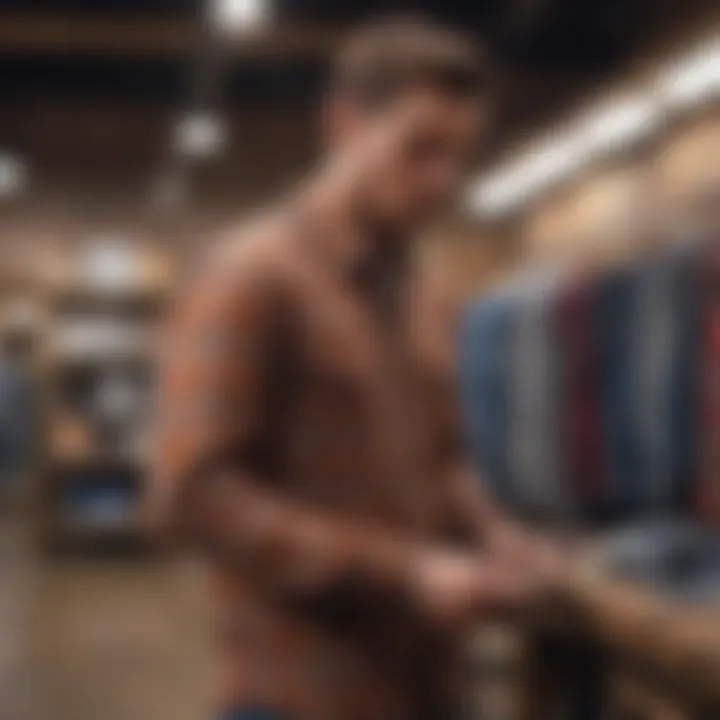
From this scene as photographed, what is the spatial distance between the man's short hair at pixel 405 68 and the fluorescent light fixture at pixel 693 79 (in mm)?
1043

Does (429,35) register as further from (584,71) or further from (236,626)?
(584,71)

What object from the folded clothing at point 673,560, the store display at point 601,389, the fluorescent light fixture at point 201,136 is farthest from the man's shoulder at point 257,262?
the fluorescent light fixture at point 201,136

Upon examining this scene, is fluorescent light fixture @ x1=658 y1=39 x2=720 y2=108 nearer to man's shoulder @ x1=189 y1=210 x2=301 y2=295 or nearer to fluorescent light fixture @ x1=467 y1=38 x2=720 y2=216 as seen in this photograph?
fluorescent light fixture @ x1=467 y1=38 x2=720 y2=216

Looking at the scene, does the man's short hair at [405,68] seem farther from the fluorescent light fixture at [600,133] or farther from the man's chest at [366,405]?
the fluorescent light fixture at [600,133]

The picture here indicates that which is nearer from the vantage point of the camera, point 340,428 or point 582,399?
point 340,428

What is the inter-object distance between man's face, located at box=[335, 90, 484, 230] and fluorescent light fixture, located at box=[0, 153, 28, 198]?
4.66 feet

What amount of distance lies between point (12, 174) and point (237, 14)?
0.42m

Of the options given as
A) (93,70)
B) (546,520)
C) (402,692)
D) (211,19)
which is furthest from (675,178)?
(402,692)

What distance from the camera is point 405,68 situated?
667mm

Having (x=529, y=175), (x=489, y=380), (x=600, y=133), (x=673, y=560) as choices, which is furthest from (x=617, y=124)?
(x=673, y=560)

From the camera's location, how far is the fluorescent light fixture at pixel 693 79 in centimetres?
171

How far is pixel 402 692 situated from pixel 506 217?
57.7 inches

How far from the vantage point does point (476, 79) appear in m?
0.69

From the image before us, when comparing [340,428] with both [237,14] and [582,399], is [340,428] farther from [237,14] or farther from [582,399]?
[237,14]
